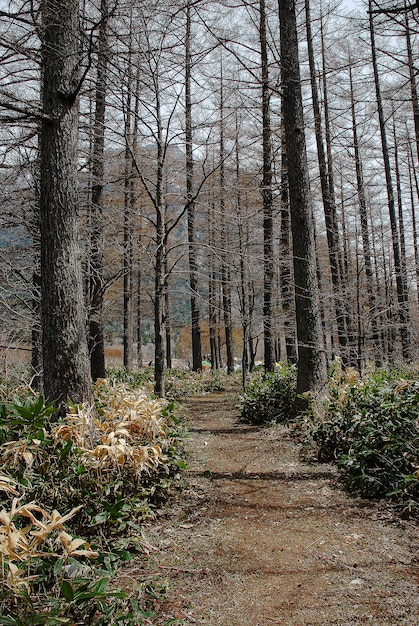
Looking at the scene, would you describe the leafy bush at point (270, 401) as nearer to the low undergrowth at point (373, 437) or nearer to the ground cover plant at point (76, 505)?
the low undergrowth at point (373, 437)

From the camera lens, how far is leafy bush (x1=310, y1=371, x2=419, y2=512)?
358 centimetres

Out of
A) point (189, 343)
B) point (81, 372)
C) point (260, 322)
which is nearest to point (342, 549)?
point (81, 372)

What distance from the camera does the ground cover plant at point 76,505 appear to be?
1.96 metres

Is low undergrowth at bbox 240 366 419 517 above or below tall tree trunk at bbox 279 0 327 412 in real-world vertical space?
below

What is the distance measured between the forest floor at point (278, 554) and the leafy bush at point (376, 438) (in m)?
0.21

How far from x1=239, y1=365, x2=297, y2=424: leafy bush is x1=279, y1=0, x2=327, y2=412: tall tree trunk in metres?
0.68

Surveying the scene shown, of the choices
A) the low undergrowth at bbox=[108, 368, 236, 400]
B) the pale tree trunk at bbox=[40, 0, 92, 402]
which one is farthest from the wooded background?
the low undergrowth at bbox=[108, 368, 236, 400]

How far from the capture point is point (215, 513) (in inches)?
135

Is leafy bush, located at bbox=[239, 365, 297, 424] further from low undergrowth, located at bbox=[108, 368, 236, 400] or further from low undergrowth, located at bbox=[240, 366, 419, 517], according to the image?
low undergrowth, located at bbox=[108, 368, 236, 400]

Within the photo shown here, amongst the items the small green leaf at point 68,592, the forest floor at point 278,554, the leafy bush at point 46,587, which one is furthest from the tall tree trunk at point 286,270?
the small green leaf at point 68,592

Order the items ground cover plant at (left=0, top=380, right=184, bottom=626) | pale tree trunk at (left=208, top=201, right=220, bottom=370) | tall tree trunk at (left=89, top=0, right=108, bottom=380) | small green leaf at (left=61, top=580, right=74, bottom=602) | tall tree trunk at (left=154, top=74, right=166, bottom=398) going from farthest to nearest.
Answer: pale tree trunk at (left=208, top=201, right=220, bottom=370) → tall tree trunk at (left=154, top=74, right=166, bottom=398) → tall tree trunk at (left=89, top=0, right=108, bottom=380) → ground cover plant at (left=0, top=380, right=184, bottom=626) → small green leaf at (left=61, top=580, right=74, bottom=602)

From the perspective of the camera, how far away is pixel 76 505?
2.84 meters

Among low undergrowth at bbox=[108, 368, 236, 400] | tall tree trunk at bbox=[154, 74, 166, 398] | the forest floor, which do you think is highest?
tall tree trunk at bbox=[154, 74, 166, 398]

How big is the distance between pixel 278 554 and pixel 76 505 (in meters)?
1.35
